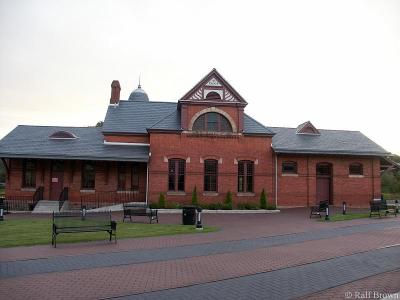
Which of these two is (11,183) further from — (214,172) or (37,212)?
(214,172)

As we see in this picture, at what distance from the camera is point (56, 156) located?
83.4ft

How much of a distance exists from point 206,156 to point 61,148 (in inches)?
402

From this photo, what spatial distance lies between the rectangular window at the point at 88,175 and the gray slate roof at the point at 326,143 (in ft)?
43.6

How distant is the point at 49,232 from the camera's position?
14484mm

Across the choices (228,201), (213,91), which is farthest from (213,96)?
(228,201)

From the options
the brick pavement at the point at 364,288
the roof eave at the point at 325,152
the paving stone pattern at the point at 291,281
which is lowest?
the paving stone pattern at the point at 291,281

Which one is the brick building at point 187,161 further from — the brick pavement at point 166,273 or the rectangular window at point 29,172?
the brick pavement at point 166,273

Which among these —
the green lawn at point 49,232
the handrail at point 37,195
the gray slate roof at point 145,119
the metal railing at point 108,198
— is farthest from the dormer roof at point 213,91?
the green lawn at point 49,232

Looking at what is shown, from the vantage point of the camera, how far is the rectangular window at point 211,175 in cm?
2717

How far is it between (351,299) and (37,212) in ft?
69.8

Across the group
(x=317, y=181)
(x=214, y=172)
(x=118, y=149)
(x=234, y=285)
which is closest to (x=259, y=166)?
(x=214, y=172)

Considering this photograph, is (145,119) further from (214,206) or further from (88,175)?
(214,206)

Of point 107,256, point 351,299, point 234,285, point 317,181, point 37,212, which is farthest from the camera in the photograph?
point 317,181

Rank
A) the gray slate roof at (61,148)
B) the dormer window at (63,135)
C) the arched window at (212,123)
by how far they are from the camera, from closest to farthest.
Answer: the gray slate roof at (61,148)
the arched window at (212,123)
the dormer window at (63,135)
